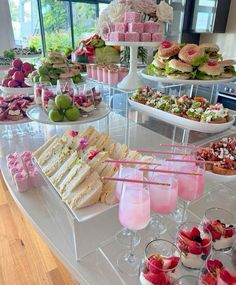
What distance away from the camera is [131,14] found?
55.6 inches

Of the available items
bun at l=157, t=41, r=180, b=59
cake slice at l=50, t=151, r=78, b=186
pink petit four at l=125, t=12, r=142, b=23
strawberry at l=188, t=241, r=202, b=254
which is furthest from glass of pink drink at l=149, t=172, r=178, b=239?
pink petit four at l=125, t=12, r=142, b=23

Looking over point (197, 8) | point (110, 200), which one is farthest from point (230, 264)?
point (197, 8)

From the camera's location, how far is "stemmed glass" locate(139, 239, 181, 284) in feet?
1.67

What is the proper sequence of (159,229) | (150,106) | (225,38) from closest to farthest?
(159,229) → (150,106) → (225,38)

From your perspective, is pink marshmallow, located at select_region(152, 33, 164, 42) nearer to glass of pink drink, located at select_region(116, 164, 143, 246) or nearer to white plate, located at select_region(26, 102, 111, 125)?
white plate, located at select_region(26, 102, 111, 125)

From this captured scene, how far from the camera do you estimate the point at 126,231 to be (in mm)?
737

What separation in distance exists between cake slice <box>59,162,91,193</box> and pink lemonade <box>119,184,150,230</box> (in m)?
0.16

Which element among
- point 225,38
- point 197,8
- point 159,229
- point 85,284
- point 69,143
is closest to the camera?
Answer: point 85,284

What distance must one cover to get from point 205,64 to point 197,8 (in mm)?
2079

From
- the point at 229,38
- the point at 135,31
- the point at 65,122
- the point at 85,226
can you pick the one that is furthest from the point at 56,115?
the point at 229,38

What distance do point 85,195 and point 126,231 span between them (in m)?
0.19

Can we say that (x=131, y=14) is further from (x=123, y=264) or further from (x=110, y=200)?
(x=123, y=264)

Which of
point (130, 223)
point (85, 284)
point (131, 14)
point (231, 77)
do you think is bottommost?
point (85, 284)

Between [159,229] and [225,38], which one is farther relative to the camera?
[225,38]
